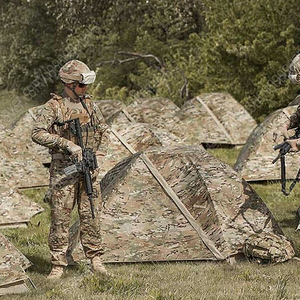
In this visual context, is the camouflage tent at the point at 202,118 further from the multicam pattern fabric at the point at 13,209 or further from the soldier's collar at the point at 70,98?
the soldier's collar at the point at 70,98

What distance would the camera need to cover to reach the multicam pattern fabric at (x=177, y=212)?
24.6 ft

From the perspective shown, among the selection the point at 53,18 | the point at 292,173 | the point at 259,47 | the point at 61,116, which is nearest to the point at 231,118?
the point at 259,47

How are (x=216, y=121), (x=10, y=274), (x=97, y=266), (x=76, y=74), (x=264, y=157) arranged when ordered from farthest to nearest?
(x=216, y=121), (x=264, y=157), (x=97, y=266), (x=76, y=74), (x=10, y=274)

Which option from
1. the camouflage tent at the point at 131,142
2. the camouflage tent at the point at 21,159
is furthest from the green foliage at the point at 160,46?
the camouflage tent at the point at 21,159

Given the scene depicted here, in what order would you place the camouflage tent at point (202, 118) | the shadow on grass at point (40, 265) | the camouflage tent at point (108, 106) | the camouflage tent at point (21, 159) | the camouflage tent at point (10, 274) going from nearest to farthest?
the camouflage tent at point (10, 274) < the shadow on grass at point (40, 265) < the camouflage tent at point (21, 159) < the camouflage tent at point (202, 118) < the camouflage tent at point (108, 106)

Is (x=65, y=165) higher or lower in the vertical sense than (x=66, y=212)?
higher

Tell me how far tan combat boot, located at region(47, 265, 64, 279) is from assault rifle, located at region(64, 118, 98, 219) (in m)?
0.75

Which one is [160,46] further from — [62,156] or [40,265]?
[62,156]

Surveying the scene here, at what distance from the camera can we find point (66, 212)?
683 centimetres

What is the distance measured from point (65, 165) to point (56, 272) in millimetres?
1044

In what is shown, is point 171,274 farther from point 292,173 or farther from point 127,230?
point 292,173

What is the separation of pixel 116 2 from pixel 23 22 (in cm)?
553

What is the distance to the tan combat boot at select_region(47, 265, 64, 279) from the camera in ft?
22.5

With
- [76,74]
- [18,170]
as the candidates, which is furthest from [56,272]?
[18,170]
